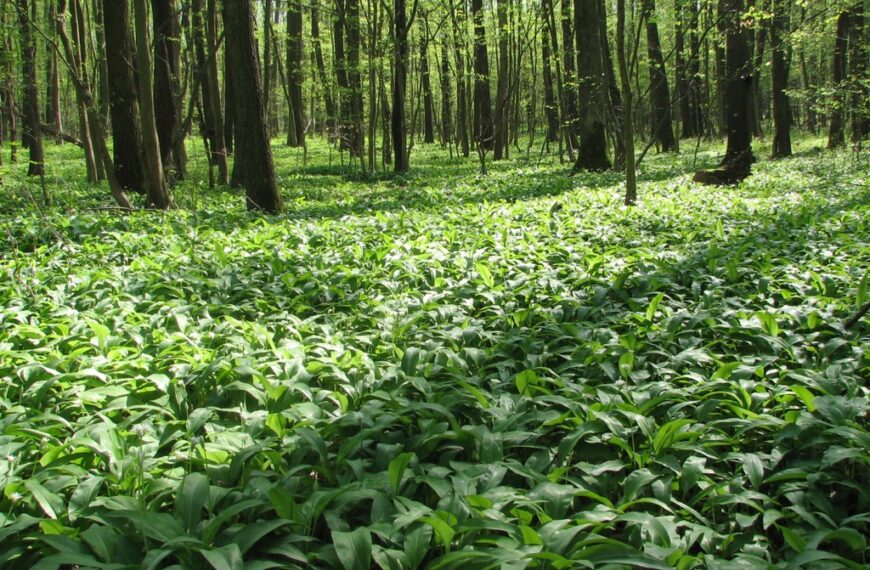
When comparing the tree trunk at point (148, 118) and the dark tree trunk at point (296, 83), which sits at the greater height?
the dark tree trunk at point (296, 83)

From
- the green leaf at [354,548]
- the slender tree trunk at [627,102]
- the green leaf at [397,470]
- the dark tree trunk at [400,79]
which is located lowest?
the green leaf at [354,548]

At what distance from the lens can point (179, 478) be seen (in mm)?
2160

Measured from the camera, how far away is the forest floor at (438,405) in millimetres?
1839

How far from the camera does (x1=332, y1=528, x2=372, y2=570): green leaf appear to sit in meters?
1.68

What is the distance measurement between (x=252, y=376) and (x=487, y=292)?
190 centimetres

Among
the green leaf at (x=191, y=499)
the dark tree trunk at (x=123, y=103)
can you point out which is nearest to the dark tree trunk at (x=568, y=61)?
the dark tree trunk at (x=123, y=103)

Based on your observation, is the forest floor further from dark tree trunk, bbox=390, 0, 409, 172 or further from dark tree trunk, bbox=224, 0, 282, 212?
dark tree trunk, bbox=390, 0, 409, 172

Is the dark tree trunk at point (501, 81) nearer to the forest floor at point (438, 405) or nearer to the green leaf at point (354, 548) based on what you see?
the forest floor at point (438, 405)

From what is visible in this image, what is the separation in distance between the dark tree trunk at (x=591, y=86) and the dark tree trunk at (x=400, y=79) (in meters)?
3.86

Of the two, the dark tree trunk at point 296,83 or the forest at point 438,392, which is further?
the dark tree trunk at point 296,83

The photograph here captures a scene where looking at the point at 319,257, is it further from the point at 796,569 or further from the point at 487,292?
the point at 796,569

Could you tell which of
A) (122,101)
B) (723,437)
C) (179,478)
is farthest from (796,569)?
(122,101)

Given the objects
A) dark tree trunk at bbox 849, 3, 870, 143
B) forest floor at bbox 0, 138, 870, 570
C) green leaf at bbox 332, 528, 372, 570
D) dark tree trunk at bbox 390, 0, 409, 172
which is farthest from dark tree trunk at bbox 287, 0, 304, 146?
green leaf at bbox 332, 528, 372, 570

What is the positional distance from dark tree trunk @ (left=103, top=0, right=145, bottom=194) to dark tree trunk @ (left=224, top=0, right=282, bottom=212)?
8.88ft
